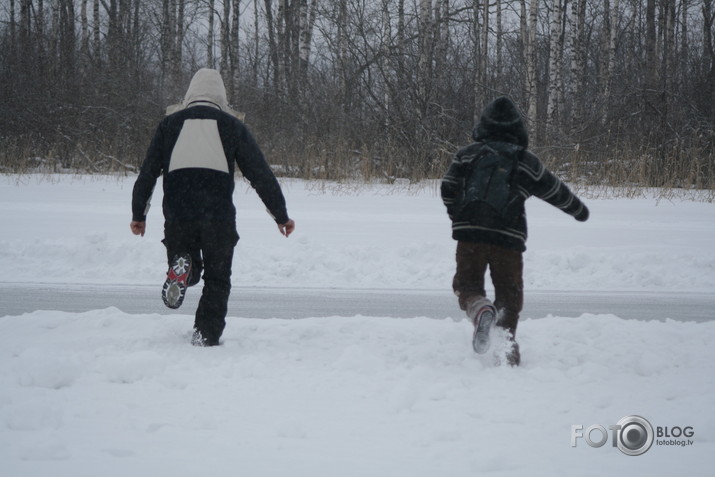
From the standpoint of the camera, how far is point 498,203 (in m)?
3.96

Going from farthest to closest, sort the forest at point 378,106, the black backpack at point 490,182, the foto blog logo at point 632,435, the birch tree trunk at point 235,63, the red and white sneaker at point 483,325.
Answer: the birch tree trunk at point 235,63 → the forest at point 378,106 → the black backpack at point 490,182 → the red and white sneaker at point 483,325 → the foto blog logo at point 632,435

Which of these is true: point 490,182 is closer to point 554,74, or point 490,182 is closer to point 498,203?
point 498,203

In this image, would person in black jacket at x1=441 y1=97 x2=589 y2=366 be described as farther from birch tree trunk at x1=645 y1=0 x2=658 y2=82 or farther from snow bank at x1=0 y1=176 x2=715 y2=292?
birch tree trunk at x1=645 y1=0 x2=658 y2=82

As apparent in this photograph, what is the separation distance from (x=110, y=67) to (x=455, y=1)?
1359 centimetres

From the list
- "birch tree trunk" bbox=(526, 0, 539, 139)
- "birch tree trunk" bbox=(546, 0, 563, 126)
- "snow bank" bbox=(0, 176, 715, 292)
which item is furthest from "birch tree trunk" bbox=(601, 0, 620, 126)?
"snow bank" bbox=(0, 176, 715, 292)

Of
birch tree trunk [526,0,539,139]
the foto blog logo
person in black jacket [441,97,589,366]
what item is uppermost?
birch tree trunk [526,0,539,139]

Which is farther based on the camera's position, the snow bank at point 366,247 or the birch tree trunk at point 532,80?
the birch tree trunk at point 532,80

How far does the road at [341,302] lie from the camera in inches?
233

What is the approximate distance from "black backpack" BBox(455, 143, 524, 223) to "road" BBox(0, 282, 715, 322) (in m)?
2.07

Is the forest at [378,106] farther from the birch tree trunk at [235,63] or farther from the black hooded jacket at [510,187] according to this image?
the black hooded jacket at [510,187]

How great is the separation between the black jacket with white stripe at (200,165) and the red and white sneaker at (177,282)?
28cm

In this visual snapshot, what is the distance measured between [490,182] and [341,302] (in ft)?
9.11

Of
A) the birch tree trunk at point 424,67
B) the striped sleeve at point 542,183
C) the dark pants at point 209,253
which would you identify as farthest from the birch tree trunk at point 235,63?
the striped sleeve at point 542,183

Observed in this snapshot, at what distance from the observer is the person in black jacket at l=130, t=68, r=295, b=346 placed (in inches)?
166
